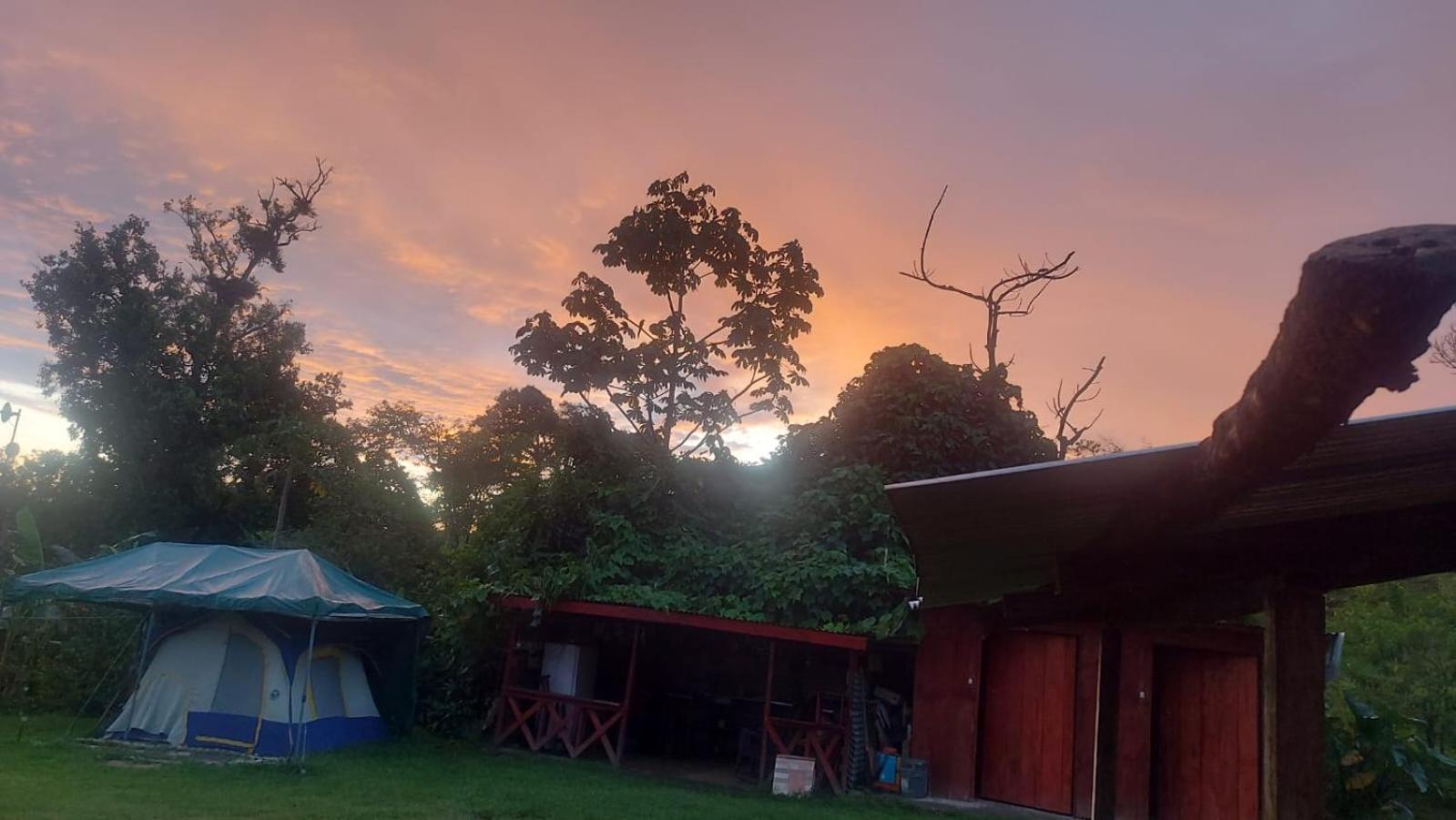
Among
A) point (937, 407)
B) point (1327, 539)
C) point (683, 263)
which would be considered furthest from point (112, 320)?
point (1327, 539)

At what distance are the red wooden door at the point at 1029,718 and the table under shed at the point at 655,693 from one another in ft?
5.92

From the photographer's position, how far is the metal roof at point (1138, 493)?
2150mm

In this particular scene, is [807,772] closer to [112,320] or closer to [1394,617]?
[1394,617]

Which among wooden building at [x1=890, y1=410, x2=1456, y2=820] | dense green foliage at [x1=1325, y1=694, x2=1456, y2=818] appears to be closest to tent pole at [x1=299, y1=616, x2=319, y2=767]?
wooden building at [x1=890, y1=410, x2=1456, y2=820]

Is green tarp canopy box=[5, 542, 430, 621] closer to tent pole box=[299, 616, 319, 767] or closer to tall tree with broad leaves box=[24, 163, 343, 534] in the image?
tent pole box=[299, 616, 319, 767]

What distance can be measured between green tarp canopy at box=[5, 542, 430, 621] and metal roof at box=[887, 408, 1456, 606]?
9.69m

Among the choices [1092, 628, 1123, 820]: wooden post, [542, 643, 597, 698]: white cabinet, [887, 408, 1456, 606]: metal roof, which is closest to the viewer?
[887, 408, 1456, 606]: metal roof

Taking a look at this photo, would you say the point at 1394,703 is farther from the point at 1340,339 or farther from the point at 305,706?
the point at 1340,339

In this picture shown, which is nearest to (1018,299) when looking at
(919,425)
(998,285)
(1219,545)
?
(998,285)

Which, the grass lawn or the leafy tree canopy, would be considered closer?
the grass lawn

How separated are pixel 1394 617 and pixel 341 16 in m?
17.6

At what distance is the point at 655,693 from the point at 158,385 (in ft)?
56.4

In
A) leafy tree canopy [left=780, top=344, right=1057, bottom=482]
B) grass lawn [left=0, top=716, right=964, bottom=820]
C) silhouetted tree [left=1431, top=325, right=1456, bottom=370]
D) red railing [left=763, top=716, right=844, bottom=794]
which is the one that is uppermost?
silhouetted tree [left=1431, top=325, right=1456, bottom=370]

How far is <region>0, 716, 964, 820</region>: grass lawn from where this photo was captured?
8.25 metres
